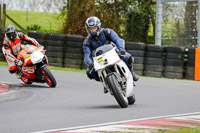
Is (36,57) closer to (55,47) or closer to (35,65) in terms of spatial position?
(35,65)

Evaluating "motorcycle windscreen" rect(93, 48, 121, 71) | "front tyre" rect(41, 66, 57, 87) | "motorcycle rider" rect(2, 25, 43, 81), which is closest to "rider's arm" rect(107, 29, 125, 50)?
"motorcycle windscreen" rect(93, 48, 121, 71)

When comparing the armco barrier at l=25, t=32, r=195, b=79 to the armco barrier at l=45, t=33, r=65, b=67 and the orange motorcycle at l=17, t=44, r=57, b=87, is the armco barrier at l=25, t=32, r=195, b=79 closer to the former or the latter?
the armco barrier at l=45, t=33, r=65, b=67

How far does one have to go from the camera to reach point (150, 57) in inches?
772

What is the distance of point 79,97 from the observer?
12.2m

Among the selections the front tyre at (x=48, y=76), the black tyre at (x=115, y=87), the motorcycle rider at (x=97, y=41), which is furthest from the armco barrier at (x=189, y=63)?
the black tyre at (x=115, y=87)

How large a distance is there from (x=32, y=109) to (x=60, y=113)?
85 centimetres

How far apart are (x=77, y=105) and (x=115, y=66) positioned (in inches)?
53.2

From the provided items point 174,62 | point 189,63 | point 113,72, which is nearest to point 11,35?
point 113,72

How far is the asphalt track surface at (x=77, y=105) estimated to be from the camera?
8258 mm

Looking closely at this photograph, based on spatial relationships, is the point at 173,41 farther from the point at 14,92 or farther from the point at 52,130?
the point at 52,130

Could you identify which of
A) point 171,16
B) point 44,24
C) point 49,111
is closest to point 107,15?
point 171,16

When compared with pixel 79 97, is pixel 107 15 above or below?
above

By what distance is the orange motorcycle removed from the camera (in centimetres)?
1382

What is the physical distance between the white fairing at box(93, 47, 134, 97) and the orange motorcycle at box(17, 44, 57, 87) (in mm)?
4109
